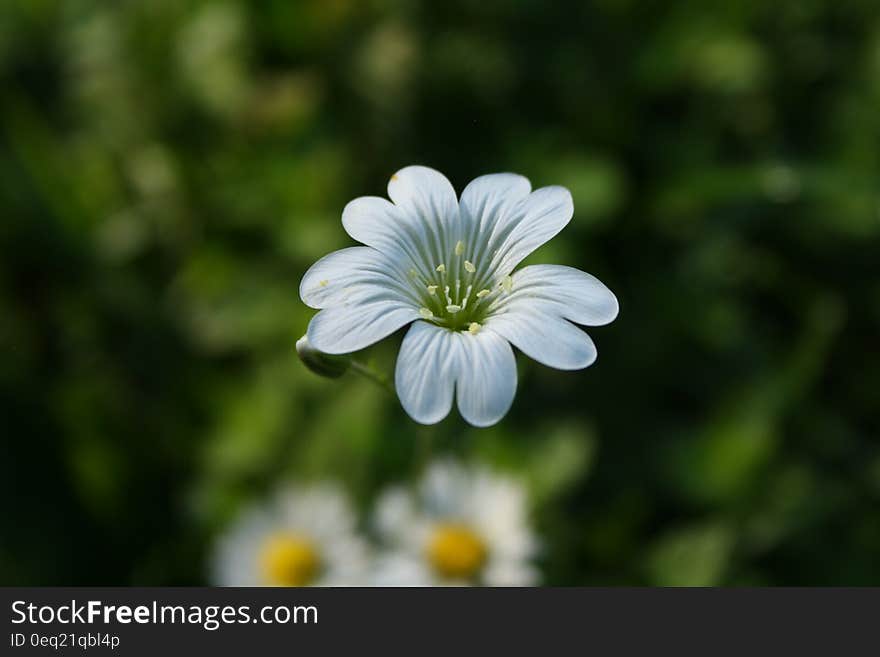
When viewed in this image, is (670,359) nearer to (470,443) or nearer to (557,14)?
(470,443)

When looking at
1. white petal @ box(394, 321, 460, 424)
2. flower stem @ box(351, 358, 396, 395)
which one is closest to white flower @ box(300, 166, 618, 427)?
white petal @ box(394, 321, 460, 424)

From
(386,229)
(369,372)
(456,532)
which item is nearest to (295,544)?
(456,532)

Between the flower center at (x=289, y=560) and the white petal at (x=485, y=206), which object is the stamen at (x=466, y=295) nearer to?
the white petal at (x=485, y=206)

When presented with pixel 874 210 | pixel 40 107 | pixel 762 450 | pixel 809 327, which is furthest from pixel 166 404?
pixel 874 210

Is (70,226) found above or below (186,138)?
below

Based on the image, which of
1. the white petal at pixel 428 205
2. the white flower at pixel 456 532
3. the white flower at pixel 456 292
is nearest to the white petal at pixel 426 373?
the white flower at pixel 456 292

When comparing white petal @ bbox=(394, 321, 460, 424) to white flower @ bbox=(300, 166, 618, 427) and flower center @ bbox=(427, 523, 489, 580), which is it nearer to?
white flower @ bbox=(300, 166, 618, 427)

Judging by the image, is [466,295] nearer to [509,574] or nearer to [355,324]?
[355,324]
